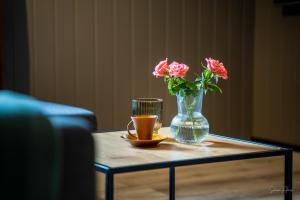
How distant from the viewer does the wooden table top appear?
1701mm

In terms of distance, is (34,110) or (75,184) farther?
(75,184)

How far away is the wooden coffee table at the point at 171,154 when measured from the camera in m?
1.61

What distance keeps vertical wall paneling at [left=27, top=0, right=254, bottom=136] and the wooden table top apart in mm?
1593

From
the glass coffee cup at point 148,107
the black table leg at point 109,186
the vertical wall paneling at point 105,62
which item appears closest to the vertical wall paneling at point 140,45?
the vertical wall paneling at point 105,62

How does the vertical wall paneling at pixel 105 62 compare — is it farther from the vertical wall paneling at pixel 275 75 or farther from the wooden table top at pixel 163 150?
the wooden table top at pixel 163 150

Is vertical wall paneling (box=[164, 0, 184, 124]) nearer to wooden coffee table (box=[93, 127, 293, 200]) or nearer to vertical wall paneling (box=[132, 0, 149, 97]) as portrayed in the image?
vertical wall paneling (box=[132, 0, 149, 97])

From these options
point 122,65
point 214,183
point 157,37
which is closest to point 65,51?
point 122,65

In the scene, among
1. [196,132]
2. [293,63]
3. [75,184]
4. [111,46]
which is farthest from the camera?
[293,63]

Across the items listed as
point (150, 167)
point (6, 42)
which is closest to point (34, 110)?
point (150, 167)

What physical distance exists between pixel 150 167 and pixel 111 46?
2.39 metres

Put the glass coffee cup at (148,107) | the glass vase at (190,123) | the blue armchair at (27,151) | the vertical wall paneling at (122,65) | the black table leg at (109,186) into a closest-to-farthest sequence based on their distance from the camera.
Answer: the blue armchair at (27,151) < the black table leg at (109,186) < the glass vase at (190,123) < the glass coffee cup at (148,107) < the vertical wall paneling at (122,65)

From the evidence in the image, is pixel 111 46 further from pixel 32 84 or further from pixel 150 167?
pixel 150 167

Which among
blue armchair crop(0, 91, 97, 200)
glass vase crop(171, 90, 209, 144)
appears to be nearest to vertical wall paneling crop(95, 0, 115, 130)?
glass vase crop(171, 90, 209, 144)

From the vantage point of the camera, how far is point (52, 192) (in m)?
0.71
